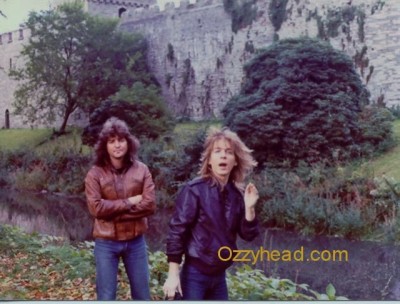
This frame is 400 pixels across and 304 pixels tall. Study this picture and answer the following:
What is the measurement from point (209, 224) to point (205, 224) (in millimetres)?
14

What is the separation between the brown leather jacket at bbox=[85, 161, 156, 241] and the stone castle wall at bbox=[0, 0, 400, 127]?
5.09 ft

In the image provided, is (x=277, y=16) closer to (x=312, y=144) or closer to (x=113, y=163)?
(x=312, y=144)

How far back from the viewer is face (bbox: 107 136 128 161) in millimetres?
2465

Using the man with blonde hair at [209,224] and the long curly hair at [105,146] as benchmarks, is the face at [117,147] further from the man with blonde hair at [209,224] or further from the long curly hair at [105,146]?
the man with blonde hair at [209,224]

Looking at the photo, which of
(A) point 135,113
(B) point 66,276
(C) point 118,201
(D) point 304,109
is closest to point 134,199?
(C) point 118,201

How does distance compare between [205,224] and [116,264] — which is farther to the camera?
[116,264]

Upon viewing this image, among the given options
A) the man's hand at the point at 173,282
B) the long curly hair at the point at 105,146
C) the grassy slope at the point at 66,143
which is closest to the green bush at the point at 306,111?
the grassy slope at the point at 66,143

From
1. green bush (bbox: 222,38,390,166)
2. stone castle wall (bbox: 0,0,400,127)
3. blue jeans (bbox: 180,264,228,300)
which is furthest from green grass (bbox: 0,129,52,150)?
blue jeans (bbox: 180,264,228,300)

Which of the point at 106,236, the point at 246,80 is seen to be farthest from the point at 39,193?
the point at 106,236

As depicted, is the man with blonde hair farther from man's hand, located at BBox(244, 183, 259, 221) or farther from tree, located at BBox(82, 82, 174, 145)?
tree, located at BBox(82, 82, 174, 145)

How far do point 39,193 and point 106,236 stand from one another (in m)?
1.89

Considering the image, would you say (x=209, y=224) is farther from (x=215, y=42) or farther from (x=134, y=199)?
(x=215, y=42)

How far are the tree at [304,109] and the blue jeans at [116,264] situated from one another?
1.39 meters

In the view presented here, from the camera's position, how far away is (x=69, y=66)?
12.5 ft
